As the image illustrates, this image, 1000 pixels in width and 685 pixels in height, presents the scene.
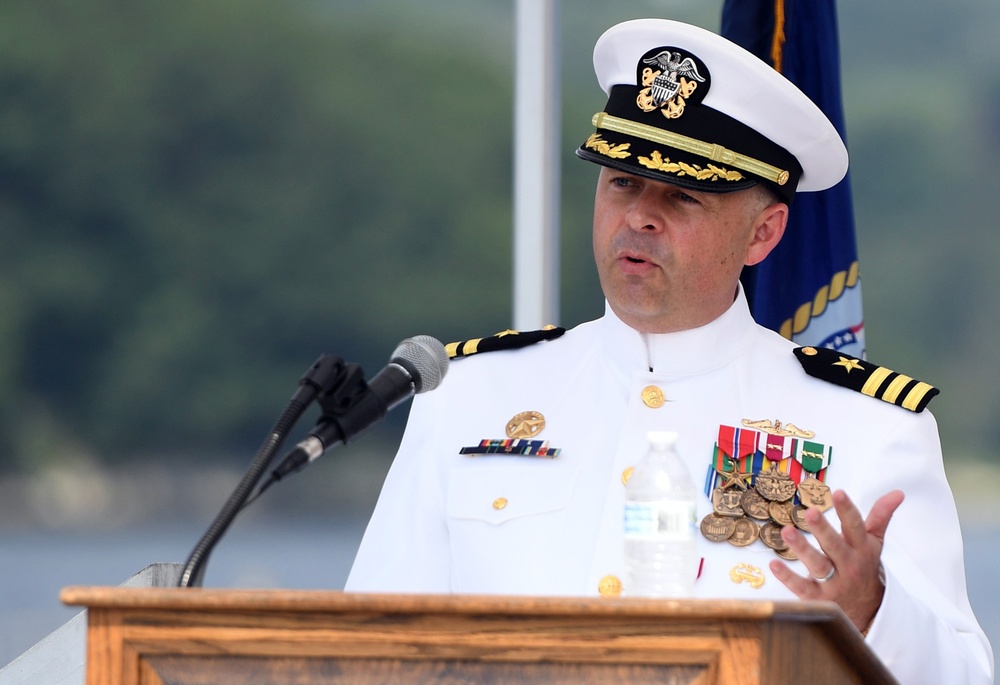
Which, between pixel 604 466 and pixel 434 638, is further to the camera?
pixel 604 466

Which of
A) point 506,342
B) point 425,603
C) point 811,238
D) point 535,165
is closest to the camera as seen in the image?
point 425,603

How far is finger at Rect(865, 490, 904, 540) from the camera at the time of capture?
143cm

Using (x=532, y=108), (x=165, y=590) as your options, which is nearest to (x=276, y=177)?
(x=532, y=108)

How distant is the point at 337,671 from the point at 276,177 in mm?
3963

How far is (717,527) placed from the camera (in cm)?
192

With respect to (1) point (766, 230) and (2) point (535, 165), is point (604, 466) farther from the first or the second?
(2) point (535, 165)

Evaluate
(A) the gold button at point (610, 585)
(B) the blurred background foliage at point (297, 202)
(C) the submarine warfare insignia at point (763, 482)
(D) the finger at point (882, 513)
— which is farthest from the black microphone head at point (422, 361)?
(B) the blurred background foliage at point (297, 202)

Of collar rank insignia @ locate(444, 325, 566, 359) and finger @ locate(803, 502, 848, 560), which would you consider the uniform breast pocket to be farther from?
finger @ locate(803, 502, 848, 560)

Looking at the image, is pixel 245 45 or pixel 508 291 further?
pixel 245 45

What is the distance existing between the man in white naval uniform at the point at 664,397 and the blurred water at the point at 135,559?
2134mm

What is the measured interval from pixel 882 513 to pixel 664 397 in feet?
2.09

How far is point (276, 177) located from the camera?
4.89 meters

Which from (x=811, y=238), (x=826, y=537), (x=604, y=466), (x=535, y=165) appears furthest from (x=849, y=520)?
(x=535, y=165)

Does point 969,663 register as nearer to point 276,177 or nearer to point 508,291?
point 508,291
